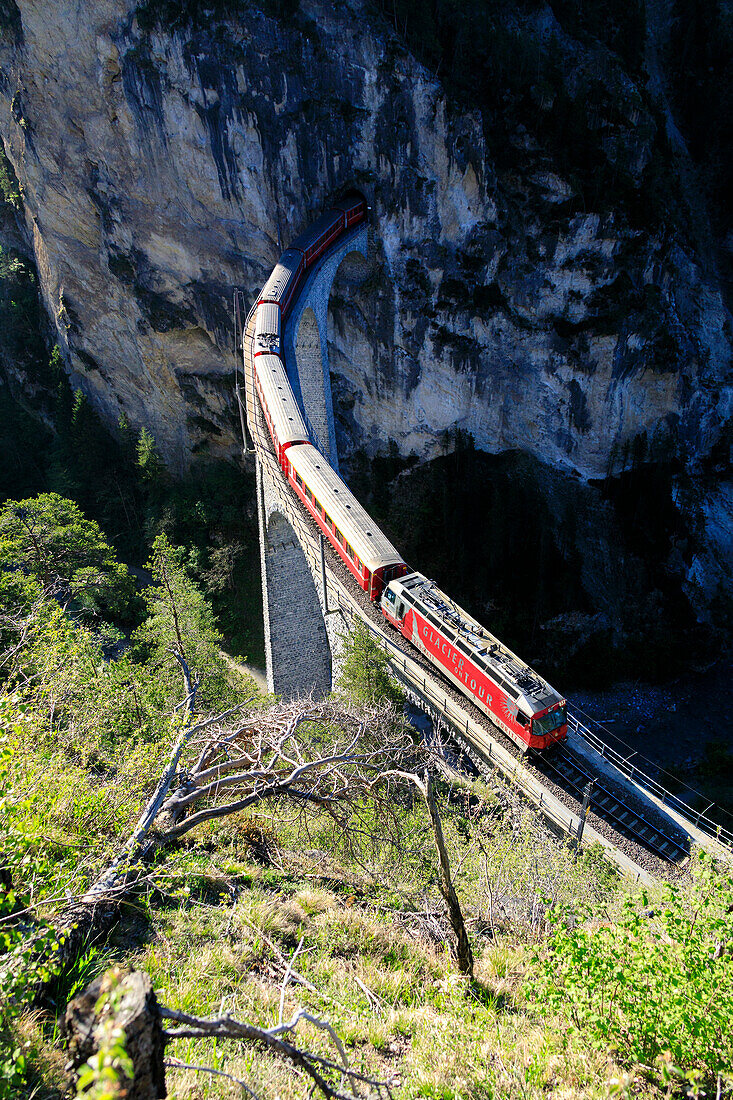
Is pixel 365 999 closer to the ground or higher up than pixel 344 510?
closer to the ground

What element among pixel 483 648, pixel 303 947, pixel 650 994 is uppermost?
pixel 650 994

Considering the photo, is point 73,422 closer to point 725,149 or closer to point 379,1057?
point 379,1057

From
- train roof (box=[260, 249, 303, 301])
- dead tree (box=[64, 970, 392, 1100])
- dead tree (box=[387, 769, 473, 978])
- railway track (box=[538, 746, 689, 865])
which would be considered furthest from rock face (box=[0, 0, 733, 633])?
dead tree (box=[64, 970, 392, 1100])

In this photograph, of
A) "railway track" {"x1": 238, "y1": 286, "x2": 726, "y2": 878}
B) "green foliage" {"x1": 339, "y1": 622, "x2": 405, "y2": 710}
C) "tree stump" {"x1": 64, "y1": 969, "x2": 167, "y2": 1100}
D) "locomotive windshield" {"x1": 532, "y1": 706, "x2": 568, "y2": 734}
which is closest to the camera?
"tree stump" {"x1": 64, "y1": 969, "x2": 167, "y2": 1100}

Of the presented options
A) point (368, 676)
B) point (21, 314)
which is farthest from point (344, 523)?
point (21, 314)

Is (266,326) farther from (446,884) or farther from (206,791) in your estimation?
(446,884)

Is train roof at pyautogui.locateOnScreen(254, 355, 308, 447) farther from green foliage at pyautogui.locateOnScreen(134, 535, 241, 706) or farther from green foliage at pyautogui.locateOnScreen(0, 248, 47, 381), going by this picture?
green foliage at pyautogui.locateOnScreen(0, 248, 47, 381)

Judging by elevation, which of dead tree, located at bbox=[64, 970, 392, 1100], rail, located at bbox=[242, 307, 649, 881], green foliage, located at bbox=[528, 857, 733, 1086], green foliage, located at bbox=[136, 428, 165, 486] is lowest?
rail, located at bbox=[242, 307, 649, 881]
